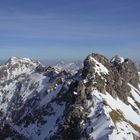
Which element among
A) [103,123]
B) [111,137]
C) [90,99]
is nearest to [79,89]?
[90,99]

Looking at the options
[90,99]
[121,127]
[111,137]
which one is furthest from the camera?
[90,99]

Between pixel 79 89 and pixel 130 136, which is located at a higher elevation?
pixel 79 89

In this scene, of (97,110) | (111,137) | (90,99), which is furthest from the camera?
(90,99)

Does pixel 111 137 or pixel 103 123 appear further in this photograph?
pixel 103 123

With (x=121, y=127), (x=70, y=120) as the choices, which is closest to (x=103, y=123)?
(x=121, y=127)

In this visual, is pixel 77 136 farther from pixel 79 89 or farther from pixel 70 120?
pixel 79 89

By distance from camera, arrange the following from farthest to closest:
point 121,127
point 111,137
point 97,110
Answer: point 97,110, point 121,127, point 111,137

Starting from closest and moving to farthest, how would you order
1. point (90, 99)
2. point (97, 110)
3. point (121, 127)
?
point (121, 127) < point (97, 110) < point (90, 99)

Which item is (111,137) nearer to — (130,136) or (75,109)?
(130,136)

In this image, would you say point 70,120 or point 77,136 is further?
point 70,120
